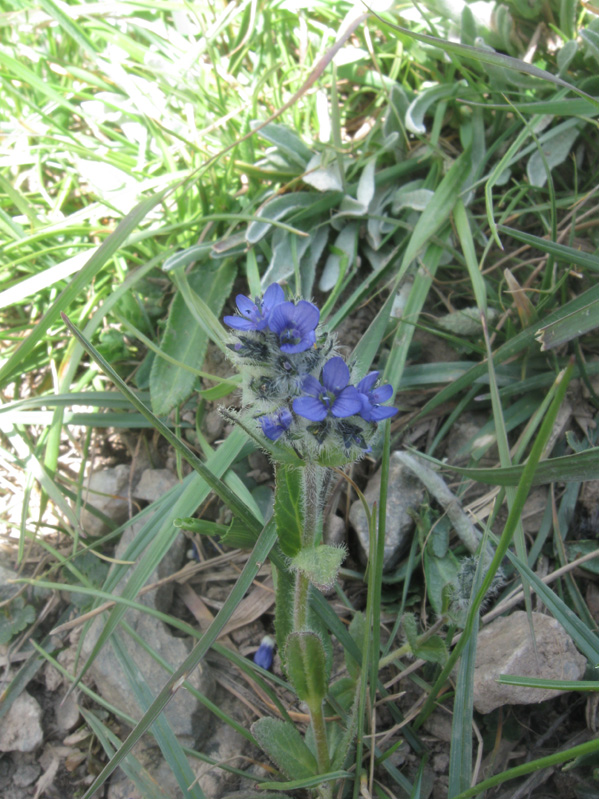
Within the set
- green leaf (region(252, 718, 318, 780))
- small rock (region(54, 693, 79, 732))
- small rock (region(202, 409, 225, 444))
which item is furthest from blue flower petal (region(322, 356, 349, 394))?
small rock (region(54, 693, 79, 732))

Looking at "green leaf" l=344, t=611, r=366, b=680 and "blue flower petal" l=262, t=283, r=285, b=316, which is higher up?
"blue flower petal" l=262, t=283, r=285, b=316

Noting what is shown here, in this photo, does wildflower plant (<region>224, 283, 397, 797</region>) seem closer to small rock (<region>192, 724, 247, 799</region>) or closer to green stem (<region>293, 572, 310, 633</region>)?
green stem (<region>293, 572, 310, 633</region>)

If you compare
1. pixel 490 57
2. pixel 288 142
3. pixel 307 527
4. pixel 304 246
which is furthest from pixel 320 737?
pixel 288 142

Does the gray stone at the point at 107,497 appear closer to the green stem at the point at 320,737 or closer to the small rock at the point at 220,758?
the small rock at the point at 220,758

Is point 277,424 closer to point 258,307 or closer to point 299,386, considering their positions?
point 299,386

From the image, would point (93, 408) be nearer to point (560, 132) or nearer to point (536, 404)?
point (536, 404)

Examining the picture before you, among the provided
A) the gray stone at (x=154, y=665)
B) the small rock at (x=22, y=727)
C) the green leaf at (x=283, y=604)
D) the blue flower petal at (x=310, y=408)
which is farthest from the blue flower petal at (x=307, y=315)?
the small rock at (x=22, y=727)
